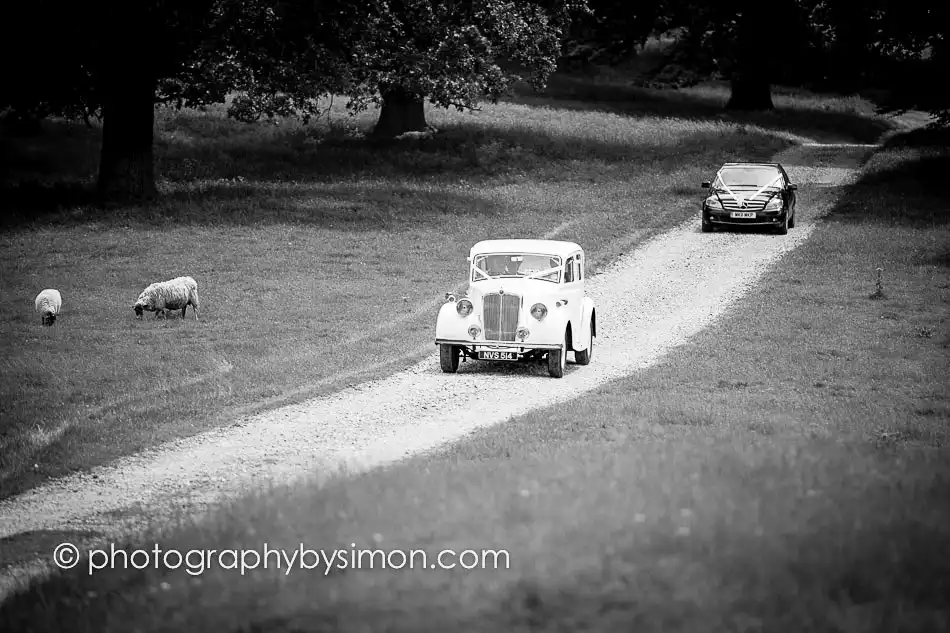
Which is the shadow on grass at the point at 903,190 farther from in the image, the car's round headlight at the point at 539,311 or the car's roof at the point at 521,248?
the car's round headlight at the point at 539,311

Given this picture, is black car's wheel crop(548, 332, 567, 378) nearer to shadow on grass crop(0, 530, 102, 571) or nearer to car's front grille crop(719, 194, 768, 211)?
shadow on grass crop(0, 530, 102, 571)

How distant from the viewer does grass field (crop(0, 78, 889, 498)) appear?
54.0 feet

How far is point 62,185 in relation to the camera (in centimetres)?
3603

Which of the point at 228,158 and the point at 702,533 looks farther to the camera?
the point at 228,158

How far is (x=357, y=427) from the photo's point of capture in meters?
14.2

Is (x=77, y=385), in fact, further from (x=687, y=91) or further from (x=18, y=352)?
(x=687, y=91)

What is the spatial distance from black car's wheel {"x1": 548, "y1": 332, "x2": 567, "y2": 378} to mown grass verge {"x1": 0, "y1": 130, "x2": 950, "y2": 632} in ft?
12.1


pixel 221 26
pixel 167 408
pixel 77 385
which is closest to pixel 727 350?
pixel 167 408

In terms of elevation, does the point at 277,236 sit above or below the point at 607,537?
below

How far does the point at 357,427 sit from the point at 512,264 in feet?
17.3

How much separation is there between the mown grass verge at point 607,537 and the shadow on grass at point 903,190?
22.6m

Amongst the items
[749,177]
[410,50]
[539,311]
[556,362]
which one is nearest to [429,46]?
[410,50]

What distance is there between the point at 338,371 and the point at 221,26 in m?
18.5

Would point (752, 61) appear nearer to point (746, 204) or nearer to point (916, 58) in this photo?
point (916, 58)
